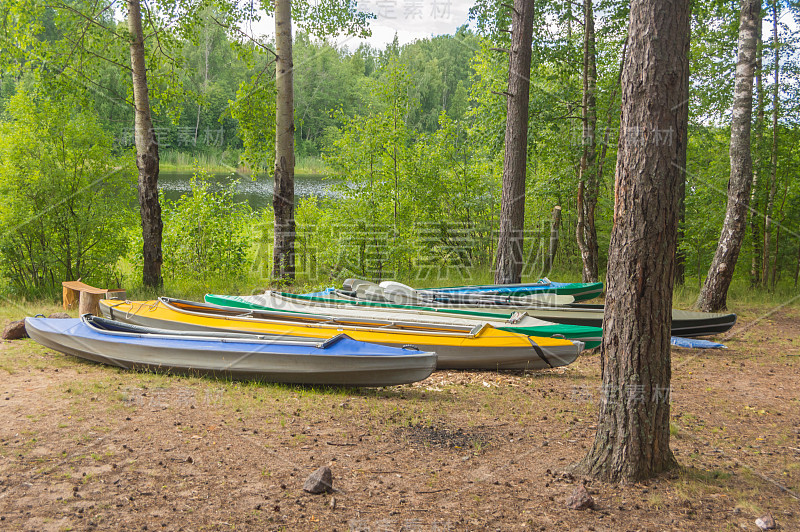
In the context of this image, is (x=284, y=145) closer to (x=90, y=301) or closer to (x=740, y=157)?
(x=90, y=301)

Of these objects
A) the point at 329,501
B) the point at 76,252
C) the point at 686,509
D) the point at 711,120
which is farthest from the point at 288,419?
the point at 711,120

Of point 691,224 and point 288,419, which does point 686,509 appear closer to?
point 288,419

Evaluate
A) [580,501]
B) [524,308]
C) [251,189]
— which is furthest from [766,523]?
[251,189]

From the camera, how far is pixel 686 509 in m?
3.05

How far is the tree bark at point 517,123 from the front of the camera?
8.49m

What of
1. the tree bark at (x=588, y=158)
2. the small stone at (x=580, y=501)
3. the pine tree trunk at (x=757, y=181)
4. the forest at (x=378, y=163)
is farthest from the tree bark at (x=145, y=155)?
the pine tree trunk at (x=757, y=181)

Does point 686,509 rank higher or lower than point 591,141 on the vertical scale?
lower

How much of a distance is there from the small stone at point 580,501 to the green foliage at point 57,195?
9138 mm

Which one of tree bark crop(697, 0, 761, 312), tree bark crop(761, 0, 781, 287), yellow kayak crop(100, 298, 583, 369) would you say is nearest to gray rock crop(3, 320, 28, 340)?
yellow kayak crop(100, 298, 583, 369)

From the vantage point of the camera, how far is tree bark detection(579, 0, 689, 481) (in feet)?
10.4

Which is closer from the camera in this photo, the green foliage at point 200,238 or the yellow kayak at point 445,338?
the yellow kayak at point 445,338

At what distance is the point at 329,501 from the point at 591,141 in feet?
28.8

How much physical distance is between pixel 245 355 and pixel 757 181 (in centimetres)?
1108

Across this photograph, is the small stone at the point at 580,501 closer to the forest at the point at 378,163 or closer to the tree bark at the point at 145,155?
the forest at the point at 378,163
